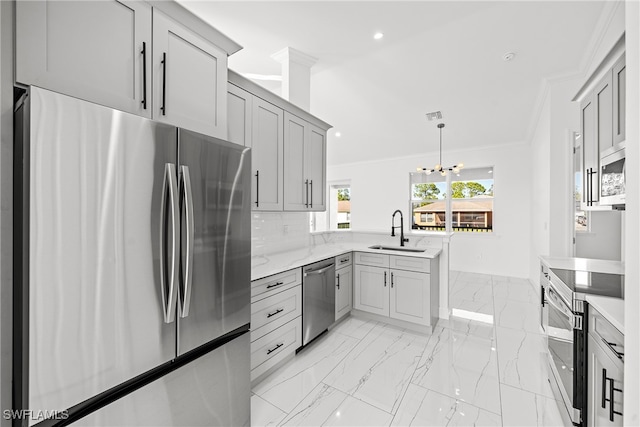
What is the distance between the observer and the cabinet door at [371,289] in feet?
10.3

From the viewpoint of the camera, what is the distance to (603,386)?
1.25 m

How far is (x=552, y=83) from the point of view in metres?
3.56

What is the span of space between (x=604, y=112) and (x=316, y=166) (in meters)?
2.48

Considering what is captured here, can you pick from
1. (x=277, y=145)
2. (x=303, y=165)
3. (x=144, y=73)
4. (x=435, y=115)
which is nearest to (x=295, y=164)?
(x=303, y=165)

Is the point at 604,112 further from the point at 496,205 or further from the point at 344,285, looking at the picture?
the point at 496,205

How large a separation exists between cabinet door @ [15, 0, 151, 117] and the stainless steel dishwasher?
6.02 feet

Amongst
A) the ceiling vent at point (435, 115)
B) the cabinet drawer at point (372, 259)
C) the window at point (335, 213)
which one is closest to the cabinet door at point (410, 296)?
the cabinet drawer at point (372, 259)

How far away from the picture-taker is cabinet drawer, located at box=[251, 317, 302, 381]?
2.00 metres

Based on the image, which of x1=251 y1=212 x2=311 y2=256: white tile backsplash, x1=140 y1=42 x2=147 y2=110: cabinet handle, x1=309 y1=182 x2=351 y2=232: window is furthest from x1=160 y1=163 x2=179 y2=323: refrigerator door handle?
x1=309 y1=182 x2=351 y2=232: window

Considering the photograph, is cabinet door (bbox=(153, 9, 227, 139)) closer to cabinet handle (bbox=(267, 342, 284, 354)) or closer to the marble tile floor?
cabinet handle (bbox=(267, 342, 284, 354))

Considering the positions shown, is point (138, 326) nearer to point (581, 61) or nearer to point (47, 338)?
point (47, 338)

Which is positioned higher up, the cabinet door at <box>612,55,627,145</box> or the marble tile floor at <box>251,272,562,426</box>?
the cabinet door at <box>612,55,627,145</box>

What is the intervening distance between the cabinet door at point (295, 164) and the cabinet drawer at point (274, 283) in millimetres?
756

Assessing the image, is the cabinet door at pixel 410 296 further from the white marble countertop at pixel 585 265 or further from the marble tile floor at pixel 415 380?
the white marble countertop at pixel 585 265
